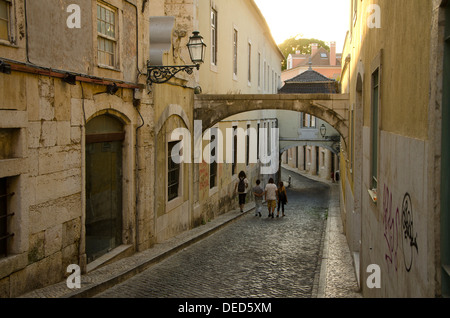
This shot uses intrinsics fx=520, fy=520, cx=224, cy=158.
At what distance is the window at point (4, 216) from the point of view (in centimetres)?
660

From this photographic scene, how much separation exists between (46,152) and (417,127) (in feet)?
17.1

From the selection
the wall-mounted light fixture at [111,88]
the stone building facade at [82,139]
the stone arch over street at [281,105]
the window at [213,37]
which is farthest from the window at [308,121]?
the wall-mounted light fixture at [111,88]

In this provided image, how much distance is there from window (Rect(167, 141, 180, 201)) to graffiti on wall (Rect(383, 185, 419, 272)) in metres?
7.79

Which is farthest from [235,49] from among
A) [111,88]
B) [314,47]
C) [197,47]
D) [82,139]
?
[314,47]

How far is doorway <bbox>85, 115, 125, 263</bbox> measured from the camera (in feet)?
29.8

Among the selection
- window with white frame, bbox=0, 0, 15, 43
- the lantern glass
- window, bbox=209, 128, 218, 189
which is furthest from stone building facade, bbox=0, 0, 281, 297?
window, bbox=209, 128, 218, 189

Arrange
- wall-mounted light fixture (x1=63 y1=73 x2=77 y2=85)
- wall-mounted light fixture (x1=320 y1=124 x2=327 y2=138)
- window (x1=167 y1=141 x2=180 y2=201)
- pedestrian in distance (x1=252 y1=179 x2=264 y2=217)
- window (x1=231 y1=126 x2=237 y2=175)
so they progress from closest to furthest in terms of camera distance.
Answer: wall-mounted light fixture (x1=63 y1=73 x2=77 y2=85) < window (x1=167 y1=141 x2=180 y2=201) < pedestrian in distance (x1=252 y1=179 x2=264 y2=217) < window (x1=231 y1=126 x2=237 y2=175) < wall-mounted light fixture (x1=320 y1=124 x2=327 y2=138)

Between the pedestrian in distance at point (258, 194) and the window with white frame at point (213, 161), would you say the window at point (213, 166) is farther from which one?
the pedestrian in distance at point (258, 194)

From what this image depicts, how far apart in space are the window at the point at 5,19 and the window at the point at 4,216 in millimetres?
1798

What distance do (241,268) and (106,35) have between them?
16.4 ft

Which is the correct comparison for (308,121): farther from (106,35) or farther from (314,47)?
(314,47)

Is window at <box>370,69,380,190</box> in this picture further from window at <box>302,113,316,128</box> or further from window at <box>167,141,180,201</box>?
window at <box>302,113,316,128</box>
